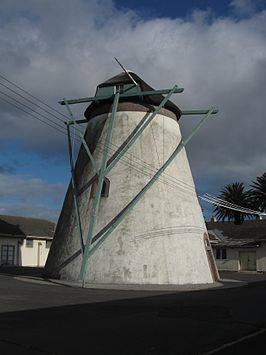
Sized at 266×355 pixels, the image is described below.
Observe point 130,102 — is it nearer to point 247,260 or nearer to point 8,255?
point 8,255

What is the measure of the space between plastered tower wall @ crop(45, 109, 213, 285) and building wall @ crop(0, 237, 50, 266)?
56.9 ft

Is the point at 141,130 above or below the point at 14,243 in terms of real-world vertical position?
above

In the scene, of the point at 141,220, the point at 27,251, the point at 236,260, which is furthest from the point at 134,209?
the point at 236,260

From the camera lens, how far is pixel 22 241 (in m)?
42.7

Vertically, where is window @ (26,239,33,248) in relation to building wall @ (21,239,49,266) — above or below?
above

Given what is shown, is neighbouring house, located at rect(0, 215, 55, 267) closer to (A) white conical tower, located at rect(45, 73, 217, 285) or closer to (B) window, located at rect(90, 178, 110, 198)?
(A) white conical tower, located at rect(45, 73, 217, 285)

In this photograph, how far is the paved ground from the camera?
8.02 meters

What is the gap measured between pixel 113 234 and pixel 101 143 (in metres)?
4.96

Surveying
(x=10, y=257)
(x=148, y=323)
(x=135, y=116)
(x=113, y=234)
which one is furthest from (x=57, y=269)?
(x=10, y=257)

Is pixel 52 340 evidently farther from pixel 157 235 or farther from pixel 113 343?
pixel 157 235

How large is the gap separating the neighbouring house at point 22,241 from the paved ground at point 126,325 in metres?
26.6

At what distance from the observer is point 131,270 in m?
A: 21.9

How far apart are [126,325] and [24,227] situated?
35.9 meters

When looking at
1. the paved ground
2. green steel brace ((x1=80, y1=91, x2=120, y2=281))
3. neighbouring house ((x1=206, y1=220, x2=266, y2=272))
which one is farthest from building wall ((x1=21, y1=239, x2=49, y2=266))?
the paved ground
